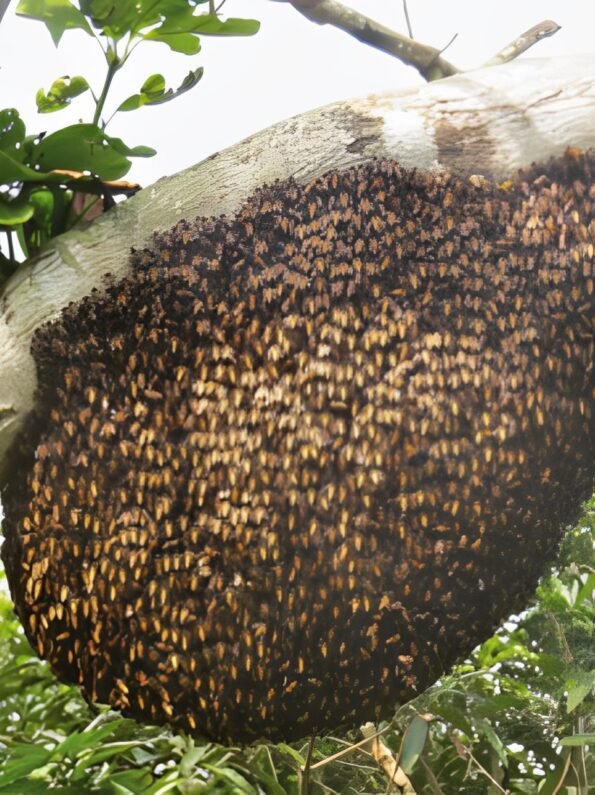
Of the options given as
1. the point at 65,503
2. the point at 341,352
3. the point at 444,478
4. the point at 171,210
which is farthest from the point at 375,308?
the point at 65,503

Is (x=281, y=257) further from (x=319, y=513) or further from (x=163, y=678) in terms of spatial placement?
(x=163, y=678)

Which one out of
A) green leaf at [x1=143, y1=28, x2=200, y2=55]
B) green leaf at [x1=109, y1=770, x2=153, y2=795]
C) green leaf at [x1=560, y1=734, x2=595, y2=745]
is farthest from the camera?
green leaf at [x1=143, y1=28, x2=200, y2=55]

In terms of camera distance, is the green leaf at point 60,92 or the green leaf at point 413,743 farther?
the green leaf at point 60,92

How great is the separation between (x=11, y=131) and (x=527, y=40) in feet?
2.28

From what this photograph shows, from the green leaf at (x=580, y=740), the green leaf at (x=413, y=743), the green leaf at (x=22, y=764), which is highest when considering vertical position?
the green leaf at (x=22, y=764)

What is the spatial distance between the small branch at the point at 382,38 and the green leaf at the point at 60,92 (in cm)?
33

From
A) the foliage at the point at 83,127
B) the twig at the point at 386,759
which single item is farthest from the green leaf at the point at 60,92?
the twig at the point at 386,759

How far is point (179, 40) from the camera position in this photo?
1174mm

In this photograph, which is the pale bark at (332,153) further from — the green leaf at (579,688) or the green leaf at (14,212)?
the green leaf at (579,688)

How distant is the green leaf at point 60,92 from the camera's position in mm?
1194

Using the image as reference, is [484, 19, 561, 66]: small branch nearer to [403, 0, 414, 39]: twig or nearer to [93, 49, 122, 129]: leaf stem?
[403, 0, 414, 39]: twig

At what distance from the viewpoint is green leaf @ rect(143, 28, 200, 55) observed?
1168 mm

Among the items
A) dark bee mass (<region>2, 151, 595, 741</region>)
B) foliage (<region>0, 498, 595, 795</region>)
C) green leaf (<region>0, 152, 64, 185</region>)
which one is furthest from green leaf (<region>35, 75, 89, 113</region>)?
foliage (<region>0, 498, 595, 795</region>)

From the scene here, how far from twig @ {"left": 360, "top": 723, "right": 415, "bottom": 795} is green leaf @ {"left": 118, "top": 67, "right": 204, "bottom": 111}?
2.86 feet
